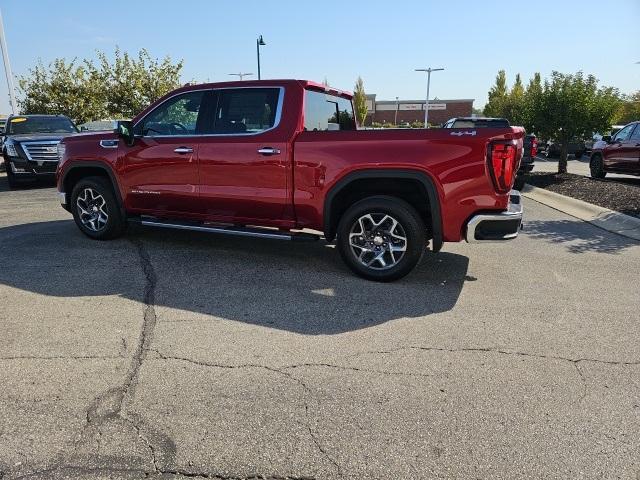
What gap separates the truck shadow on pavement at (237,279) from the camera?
14.3ft

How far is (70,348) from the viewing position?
12.0 ft

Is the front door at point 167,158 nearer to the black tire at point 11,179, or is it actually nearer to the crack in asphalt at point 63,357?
the crack in asphalt at point 63,357

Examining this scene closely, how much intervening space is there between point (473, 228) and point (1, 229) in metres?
6.83

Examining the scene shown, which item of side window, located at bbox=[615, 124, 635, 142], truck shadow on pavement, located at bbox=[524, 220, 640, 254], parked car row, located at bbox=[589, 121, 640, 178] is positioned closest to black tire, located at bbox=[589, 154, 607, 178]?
parked car row, located at bbox=[589, 121, 640, 178]

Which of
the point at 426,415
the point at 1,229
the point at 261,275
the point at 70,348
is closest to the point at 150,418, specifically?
the point at 70,348

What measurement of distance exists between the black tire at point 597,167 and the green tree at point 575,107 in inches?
51.4

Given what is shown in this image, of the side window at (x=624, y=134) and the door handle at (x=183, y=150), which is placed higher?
the door handle at (x=183, y=150)

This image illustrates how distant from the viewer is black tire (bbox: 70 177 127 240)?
657 cm

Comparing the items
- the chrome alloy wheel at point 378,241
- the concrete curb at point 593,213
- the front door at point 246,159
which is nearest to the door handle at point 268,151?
the front door at point 246,159

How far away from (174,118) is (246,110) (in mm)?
1025

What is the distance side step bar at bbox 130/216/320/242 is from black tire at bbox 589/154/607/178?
517 inches

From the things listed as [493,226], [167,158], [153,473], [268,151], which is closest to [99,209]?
[167,158]

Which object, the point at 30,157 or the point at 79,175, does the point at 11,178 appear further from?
the point at 79,175

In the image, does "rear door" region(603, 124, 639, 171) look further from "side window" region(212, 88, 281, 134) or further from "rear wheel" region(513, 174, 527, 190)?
"side window" region(212, 88, 281, 134)
